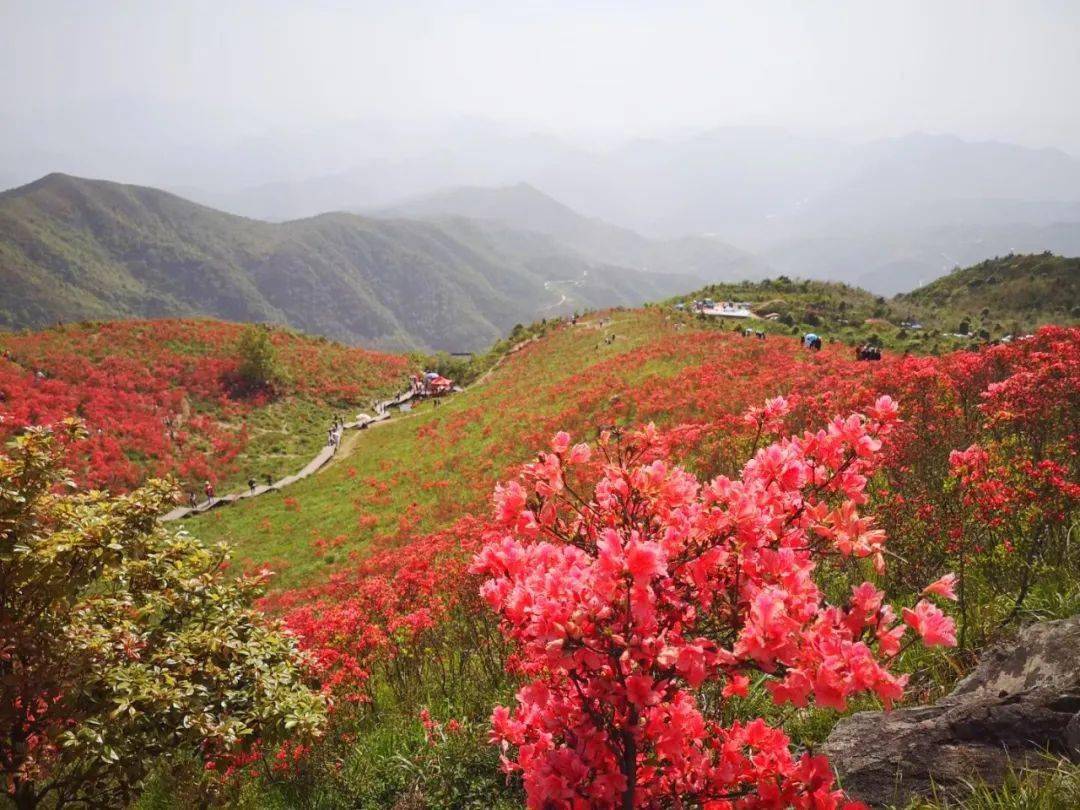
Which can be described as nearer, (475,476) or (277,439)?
(475,476)

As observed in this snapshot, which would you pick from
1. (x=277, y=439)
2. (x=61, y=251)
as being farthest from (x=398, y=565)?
(x=61, y=251)

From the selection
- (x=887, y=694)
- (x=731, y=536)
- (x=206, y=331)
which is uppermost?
(x=206, y=331)

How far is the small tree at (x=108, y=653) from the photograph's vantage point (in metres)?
4.39

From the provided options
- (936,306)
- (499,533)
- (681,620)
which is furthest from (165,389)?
(936,306)

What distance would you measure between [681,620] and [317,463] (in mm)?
34485

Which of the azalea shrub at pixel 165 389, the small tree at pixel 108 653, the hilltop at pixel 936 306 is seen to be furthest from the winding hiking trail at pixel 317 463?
the hilltop at pixel 936 306

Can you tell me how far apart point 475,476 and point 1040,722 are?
1921cm

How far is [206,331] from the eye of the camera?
4600cm

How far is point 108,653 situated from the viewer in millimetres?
4609

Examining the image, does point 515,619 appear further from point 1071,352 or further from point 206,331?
point 206,331

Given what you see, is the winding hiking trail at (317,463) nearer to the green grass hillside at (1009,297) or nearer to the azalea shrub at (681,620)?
the azalea shrub at (681,620)

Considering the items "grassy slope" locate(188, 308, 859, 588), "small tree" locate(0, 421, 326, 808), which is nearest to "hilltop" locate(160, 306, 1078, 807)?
"grassy slope" locate(188, 308, 859, 588)

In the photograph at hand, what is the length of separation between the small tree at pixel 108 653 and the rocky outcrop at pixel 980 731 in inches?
177

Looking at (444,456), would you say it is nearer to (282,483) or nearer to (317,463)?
(282,483)
